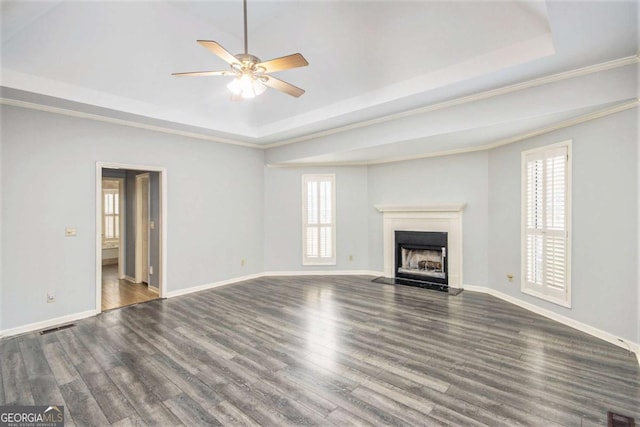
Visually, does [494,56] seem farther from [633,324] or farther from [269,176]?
[269,176]

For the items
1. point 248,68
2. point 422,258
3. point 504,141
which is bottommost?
point 422,258

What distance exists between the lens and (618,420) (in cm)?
208

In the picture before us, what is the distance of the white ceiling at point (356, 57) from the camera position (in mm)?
2871

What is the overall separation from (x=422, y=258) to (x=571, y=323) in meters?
2.63

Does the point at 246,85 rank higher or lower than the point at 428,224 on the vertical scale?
higher

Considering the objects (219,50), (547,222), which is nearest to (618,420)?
(547,222)

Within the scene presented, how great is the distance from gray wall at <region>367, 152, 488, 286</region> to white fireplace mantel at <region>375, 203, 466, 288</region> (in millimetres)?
116

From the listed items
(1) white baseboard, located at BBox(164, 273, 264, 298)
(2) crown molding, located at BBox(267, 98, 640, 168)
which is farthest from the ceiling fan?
(1) white baseboard, located at BBox(164, 273, 264, 298)

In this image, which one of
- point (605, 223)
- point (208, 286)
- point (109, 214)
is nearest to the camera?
point (605, 223)

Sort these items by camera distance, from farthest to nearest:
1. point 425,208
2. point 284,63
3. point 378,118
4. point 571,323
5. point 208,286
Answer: point 425,208
point 208,286
point 378,118
point 571,323
point 284,63

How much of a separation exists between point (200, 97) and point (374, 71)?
273cm

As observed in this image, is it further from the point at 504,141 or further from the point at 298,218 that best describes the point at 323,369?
the point at 504,141

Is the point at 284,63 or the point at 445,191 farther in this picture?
the point at 445,191

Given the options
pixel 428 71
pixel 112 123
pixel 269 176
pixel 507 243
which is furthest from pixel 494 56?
pixel 112 123
